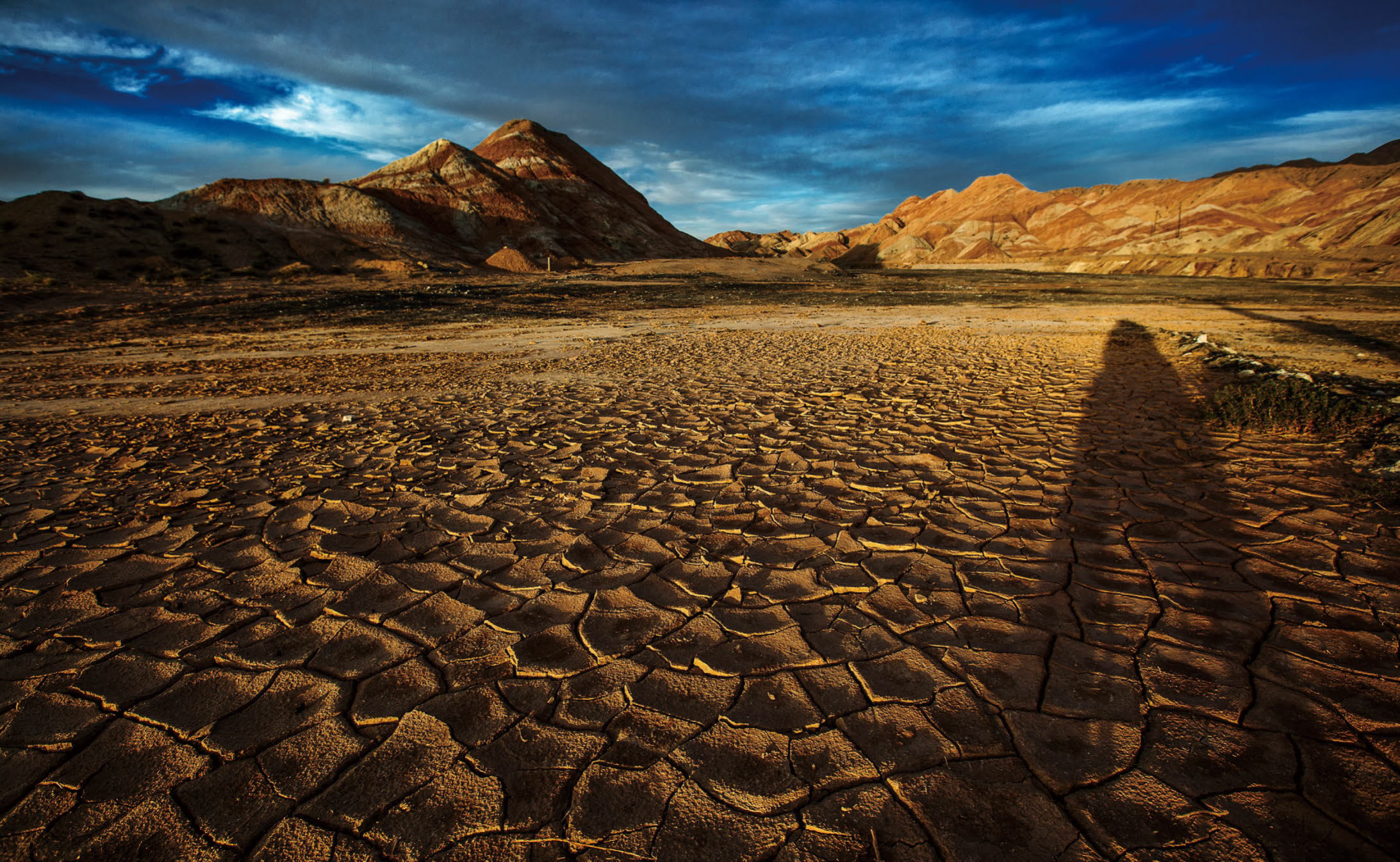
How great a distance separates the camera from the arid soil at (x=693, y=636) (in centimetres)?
132

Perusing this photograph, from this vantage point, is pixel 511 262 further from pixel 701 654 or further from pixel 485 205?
pixel 701 654

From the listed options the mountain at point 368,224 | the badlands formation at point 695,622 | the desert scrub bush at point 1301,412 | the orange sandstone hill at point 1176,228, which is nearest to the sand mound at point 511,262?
the mountain at point 368,224

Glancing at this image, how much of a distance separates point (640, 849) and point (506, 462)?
8.97ft

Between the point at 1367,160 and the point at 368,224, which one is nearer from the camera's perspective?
the point at 368,224

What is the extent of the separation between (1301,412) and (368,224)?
39.8 m

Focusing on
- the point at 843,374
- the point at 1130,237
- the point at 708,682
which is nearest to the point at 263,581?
the point at 708,682

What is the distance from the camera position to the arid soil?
1.32 metres

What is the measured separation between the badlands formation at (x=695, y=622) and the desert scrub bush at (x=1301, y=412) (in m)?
0.13

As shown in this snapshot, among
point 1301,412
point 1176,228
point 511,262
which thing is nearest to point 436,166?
point 511,262

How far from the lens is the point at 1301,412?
3.98 m

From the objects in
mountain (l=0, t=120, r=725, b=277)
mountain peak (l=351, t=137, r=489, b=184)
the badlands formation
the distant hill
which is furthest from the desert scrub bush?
the distant hill

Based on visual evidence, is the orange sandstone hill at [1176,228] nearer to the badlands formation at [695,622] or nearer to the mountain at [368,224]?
the mountain at [368,224]

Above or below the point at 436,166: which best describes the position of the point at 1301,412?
below

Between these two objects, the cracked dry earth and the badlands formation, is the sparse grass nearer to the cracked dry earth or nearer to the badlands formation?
the badlands formation
